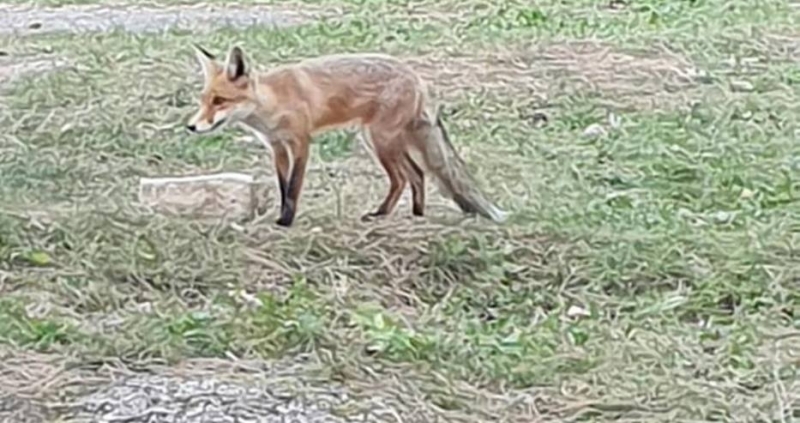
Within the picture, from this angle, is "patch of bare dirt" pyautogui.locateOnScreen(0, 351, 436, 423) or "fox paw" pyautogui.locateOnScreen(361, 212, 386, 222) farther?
"fox paw" pyautogui.locateOnScreen(361, 212, 386, 222)

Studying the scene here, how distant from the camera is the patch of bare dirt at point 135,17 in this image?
31.1 feet

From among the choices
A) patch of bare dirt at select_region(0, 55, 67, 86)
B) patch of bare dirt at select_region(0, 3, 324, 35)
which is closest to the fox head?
patch of bare dirt at select_region(0, 55, 67, 86)

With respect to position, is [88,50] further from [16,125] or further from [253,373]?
[253,373]

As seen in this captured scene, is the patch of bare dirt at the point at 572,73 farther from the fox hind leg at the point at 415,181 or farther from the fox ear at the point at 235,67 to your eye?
the fox ear at the point at 235,67

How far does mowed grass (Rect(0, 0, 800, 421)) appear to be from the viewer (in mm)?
3807

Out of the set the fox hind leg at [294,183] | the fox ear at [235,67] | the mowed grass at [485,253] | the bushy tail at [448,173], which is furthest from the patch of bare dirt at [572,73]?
the fox ear at [235,67]

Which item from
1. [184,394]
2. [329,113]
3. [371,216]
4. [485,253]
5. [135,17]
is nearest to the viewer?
[184,394]

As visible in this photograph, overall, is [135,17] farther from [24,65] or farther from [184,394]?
[184,394]

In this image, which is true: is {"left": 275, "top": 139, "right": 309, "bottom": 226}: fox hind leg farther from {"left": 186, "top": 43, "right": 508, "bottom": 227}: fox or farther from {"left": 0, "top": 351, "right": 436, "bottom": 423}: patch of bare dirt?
{"left": 0, "top": 351, "right": 436, "bottom": 423}: patch of bare dirt

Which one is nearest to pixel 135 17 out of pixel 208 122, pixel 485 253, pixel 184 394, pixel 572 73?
pixel 572 73

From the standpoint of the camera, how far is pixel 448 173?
5.29 meters

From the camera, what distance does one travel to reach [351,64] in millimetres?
5207

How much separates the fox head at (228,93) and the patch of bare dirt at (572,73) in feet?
8.02

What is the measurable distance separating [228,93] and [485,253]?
919mm
